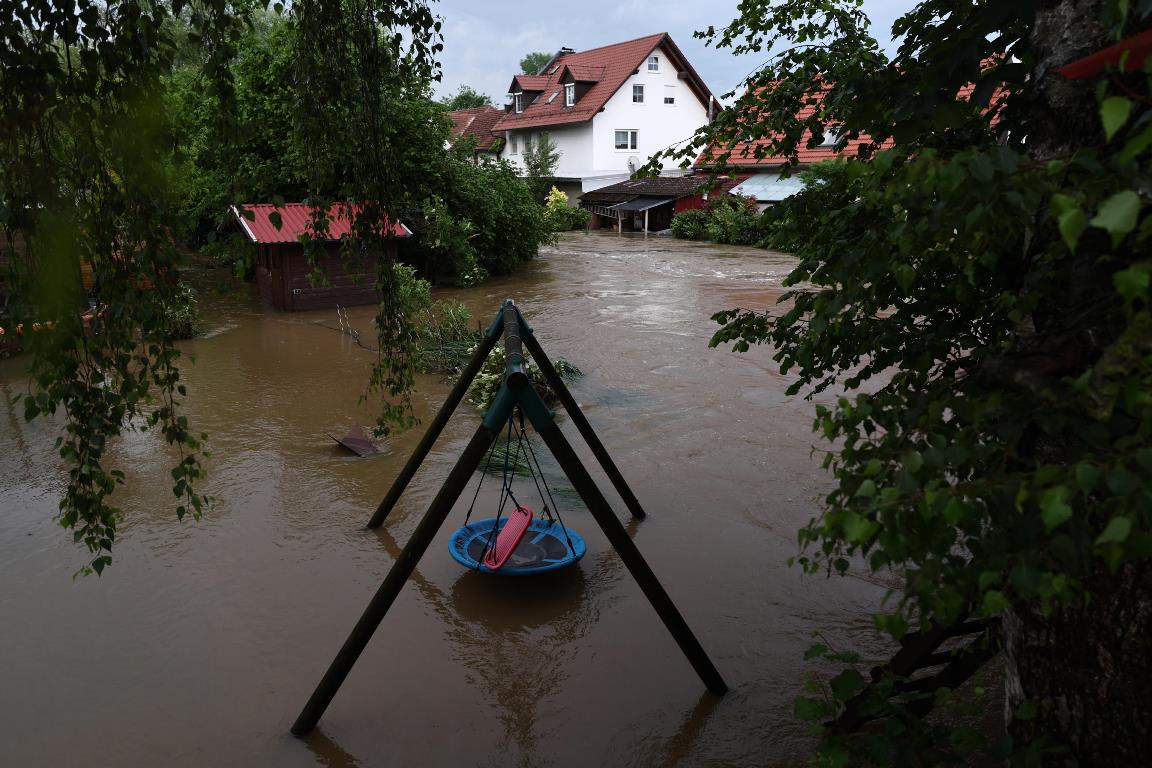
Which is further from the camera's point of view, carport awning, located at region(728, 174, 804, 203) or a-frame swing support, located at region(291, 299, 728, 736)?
carport awning, located at region(728, 174, 804, 203)

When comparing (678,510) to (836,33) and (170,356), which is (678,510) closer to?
(836,33)

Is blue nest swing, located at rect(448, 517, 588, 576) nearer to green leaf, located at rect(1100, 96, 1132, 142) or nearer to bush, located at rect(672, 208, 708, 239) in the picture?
green leaf, located at rect(1100, 96, 1132, 142)

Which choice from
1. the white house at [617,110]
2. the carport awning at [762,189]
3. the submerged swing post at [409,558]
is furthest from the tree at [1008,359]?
the white house at [617,110]

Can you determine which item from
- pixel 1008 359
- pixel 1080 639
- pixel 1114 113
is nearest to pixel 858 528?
pixel 1008 359

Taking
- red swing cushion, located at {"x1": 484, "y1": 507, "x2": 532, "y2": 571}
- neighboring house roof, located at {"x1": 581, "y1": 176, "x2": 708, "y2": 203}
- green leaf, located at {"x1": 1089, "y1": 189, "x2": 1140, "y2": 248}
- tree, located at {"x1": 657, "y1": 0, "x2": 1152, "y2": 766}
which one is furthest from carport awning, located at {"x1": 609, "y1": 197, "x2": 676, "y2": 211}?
green leaf, located at {"x1": 1089, "y1": 189, "x2": 1140, "y2": 248}

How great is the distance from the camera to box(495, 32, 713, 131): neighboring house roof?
40.3 meters

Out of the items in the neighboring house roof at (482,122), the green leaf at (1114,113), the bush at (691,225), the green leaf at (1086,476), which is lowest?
the bush at (691,225)

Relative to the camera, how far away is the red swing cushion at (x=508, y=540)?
6.85 m

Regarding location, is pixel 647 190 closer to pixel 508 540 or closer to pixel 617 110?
pixel 617 110

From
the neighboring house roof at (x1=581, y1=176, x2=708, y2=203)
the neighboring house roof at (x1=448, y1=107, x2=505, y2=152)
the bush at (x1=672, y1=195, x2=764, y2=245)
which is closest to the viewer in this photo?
the bush at (x1=672, y1=195, x2=764, y2=245)

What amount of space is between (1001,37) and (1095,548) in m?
2.70

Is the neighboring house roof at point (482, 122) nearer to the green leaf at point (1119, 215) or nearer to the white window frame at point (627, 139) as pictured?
the white window frame at point (627, 139)

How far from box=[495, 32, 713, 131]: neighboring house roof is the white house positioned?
0.16 feet

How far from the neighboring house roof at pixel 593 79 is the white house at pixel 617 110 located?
5 cm
